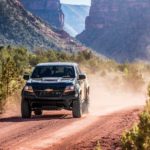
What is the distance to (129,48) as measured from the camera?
187125 millimetres

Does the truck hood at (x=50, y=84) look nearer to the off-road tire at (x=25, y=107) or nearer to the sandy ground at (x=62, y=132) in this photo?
the off-road tire at (x=25, y=107)

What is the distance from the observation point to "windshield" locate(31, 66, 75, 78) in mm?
18680

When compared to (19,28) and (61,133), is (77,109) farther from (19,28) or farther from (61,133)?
(19,28)

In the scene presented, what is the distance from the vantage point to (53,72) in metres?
18.8

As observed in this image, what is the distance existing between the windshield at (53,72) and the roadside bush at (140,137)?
433 inches

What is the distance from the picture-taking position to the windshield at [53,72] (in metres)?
18.7

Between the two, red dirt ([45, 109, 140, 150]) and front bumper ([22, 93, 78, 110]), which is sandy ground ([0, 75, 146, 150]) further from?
front bumper ([22, 93, 78, 110])

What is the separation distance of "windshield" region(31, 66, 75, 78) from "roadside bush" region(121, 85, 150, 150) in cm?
1099

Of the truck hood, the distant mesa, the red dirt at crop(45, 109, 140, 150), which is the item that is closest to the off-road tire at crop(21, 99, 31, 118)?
the truck hood

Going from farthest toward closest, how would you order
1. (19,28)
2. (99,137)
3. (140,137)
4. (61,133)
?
(19,28)
(61,133)
(99,137)
(140,137)

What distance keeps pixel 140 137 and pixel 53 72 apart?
1139cm

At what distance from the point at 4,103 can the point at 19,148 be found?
995cm

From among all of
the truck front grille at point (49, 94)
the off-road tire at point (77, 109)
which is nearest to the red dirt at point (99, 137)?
the off-road tire at point (77, 109)

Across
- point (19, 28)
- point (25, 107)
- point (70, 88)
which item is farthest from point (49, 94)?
point (19, 28)
